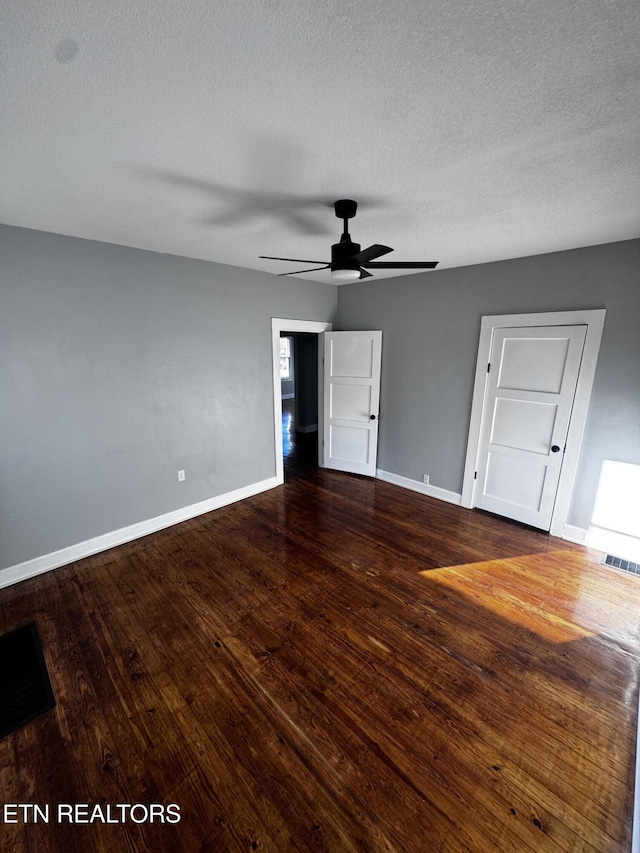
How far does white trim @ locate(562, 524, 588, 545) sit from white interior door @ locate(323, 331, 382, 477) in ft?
7.21

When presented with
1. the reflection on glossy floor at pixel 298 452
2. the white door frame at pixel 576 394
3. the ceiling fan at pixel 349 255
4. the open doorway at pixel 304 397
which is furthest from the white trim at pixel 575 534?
the open doorway at pixel 304 397

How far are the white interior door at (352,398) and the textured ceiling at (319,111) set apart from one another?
86.0 inches

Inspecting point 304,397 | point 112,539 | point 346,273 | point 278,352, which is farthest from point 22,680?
point 304,397

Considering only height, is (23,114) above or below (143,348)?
above

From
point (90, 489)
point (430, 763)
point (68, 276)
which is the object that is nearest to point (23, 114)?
point (68, 276)

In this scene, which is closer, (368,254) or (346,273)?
(368,254)

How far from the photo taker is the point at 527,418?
3.33 meters

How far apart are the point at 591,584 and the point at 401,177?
124 inches

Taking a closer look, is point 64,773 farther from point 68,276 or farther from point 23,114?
point 68,276

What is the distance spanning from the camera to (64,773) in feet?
4.74

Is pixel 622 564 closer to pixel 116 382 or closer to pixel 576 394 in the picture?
pixel 576 394

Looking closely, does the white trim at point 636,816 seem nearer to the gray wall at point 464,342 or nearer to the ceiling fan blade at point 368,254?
the gray wall at point 464,342

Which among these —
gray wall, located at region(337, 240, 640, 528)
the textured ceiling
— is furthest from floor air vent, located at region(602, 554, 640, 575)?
the textured ceiling

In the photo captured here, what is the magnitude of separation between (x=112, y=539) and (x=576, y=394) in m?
4.38
